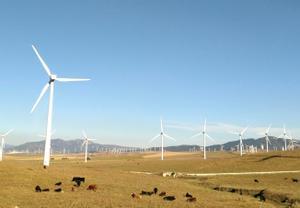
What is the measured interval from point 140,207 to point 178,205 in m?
3.81

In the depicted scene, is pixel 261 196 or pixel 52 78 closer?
pixel 261 196

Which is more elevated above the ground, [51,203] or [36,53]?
[36,53]

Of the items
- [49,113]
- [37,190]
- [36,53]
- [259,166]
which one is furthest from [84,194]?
[259,166]

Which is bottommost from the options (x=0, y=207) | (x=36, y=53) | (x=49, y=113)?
(x=0, y=207)

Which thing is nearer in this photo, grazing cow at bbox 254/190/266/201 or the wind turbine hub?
grazing cow at bbox 254/190/266/201

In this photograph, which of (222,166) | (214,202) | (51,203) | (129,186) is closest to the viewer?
(51,203)

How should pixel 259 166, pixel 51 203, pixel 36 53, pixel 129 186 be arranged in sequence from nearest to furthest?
1. pixel 51 203
2. pixel 129 186
3. pixel 36 53
4. pixel 259 166

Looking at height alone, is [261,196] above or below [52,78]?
below

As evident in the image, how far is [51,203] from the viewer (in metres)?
36.2

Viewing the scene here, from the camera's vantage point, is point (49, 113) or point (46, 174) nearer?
point (46, 174)

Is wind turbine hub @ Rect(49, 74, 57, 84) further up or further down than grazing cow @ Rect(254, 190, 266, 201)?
further up

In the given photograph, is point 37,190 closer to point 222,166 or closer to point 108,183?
point 108,183

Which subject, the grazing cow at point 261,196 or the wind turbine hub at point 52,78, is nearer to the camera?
the grazing cow at point 261,196

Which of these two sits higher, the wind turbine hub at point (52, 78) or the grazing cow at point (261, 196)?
the wind turbine hub at point (52, 78)
